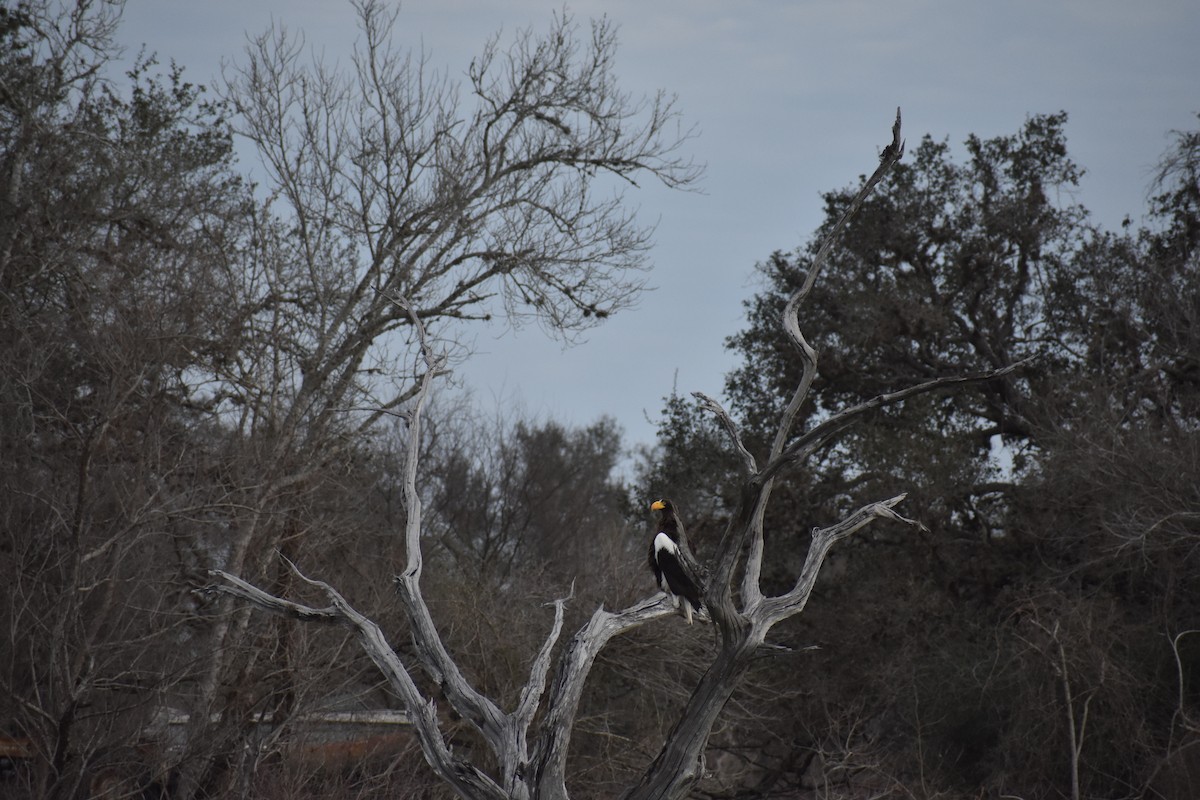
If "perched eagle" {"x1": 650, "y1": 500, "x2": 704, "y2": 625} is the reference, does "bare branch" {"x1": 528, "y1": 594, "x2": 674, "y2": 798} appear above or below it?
below

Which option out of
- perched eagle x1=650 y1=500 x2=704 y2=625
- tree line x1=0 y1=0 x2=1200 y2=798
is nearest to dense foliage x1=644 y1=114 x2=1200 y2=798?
tree line x1=0 y1=0 x2=1200 y2=798

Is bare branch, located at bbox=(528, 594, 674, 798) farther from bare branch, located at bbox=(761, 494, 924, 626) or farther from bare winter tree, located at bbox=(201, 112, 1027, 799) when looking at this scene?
bare branch, located at bbox=(761, 494, 924, 626)

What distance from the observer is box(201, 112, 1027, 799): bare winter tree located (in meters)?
5.23

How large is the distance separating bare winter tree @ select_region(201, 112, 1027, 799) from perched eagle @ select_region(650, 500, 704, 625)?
0.41 metres

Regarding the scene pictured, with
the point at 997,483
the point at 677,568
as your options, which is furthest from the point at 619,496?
the point at 677,568

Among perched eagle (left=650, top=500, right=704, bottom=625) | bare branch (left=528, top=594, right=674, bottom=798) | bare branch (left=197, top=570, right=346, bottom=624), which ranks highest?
perched eagle (left=650, top=500, right=704, bottom=625)

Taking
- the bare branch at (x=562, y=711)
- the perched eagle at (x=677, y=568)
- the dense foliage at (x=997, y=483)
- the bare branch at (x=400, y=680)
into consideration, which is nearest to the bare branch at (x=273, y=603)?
the bare branch at (x=400, y=680)

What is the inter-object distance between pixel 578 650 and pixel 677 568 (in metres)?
0.93

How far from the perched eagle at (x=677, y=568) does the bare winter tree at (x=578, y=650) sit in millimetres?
405

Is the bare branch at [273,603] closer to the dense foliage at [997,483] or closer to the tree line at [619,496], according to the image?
the tree line at [619,496]

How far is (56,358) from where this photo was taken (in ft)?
37.9

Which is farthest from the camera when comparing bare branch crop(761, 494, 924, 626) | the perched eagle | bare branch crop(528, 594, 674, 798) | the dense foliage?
the dense foliage

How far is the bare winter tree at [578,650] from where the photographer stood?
5.23 metres

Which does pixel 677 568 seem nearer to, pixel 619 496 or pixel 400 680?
pixel 400 680
